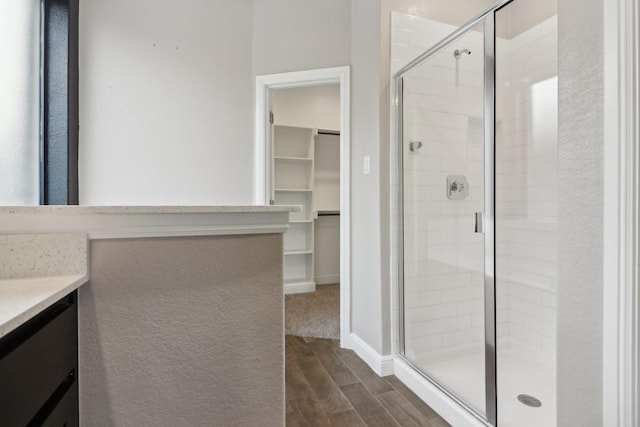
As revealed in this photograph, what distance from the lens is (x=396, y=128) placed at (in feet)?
6.76

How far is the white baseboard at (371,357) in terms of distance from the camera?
1.99 metres

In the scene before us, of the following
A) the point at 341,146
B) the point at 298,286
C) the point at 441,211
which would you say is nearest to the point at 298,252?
the point at 298,286

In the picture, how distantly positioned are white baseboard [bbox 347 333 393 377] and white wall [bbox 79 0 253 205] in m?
1.31

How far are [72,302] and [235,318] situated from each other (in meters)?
0.40

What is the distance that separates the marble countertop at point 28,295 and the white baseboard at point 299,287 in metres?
3.02

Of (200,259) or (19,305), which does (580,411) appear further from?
(19,305)

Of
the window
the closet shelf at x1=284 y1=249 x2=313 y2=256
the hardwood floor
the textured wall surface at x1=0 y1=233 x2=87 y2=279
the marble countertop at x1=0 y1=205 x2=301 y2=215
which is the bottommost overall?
the hardwood floor

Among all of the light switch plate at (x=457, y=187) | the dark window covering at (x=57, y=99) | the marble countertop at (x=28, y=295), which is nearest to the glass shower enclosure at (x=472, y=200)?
the light switch plate at (x=457, y=187)

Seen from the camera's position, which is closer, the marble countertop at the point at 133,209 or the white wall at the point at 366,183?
the marble countertop at the point at 133,209

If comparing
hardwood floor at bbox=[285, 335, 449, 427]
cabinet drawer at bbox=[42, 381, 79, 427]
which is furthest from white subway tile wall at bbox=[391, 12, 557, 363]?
cabinet drawer at bbox=[42, 381, 79, 427]

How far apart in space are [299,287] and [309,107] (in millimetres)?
2151

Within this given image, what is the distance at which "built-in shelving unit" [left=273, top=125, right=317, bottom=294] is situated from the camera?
3.80 metres

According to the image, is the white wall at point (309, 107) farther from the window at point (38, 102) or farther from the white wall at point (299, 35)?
the window at point (38, 102)

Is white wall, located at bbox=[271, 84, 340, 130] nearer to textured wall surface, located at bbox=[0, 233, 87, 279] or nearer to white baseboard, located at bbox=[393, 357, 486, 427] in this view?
white baseboard, located at bbox=[393, 357, 486, 427]
